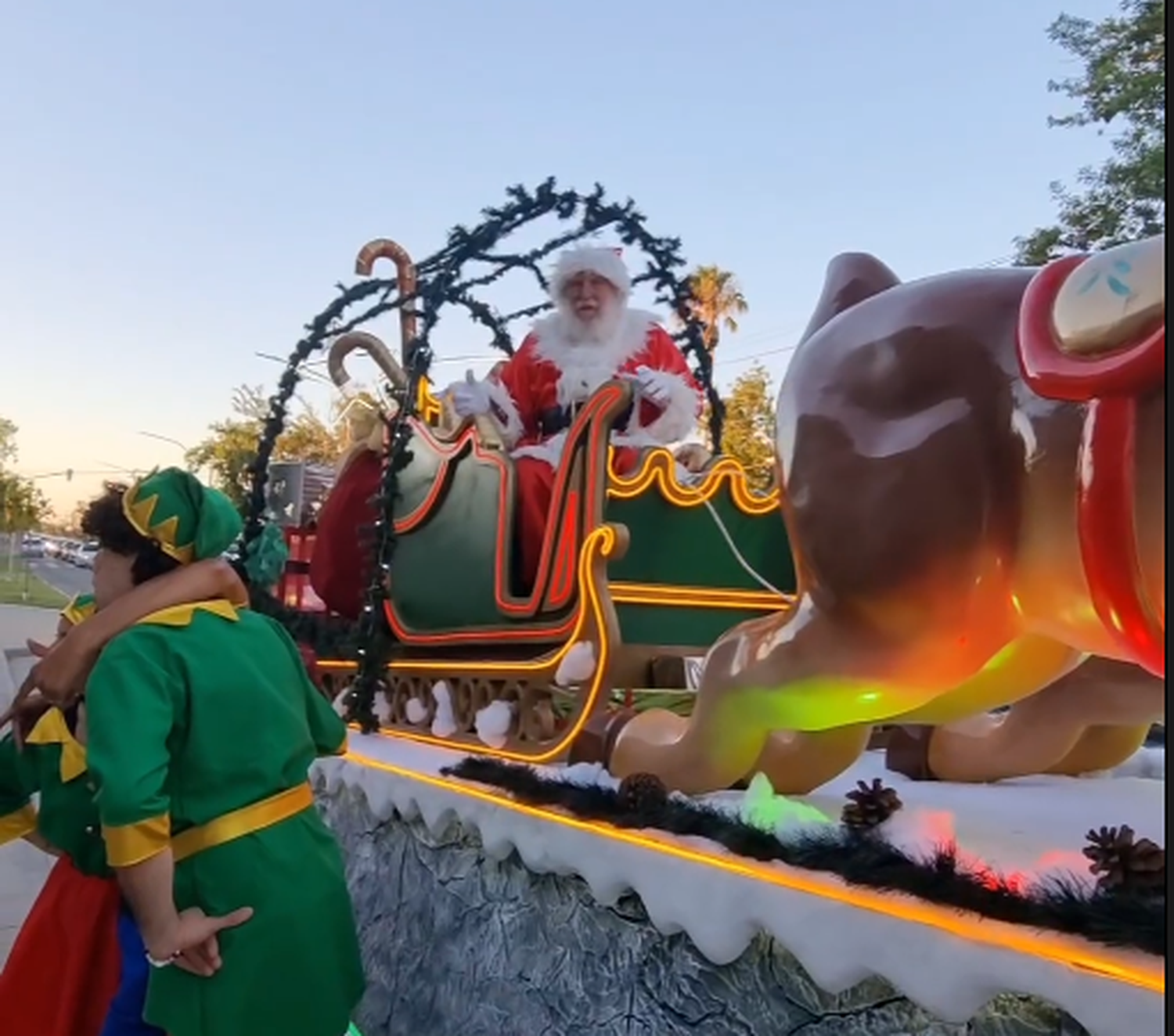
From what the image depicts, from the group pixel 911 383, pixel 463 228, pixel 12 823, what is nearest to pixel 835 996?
pixel 911 383

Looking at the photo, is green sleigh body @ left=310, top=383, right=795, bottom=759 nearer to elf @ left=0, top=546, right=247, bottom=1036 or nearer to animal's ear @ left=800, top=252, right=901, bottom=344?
animal's ear @ left=800, top=252, right=901, bottom=344

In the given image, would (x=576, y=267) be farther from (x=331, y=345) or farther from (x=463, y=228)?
(x=331, y=345)

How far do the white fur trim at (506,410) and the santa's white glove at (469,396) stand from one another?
0.03 meters

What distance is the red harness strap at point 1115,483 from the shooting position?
50.9 inches

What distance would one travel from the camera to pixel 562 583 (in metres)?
2.89

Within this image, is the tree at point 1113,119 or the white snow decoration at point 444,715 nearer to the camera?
the white snow decoration at point 444,715

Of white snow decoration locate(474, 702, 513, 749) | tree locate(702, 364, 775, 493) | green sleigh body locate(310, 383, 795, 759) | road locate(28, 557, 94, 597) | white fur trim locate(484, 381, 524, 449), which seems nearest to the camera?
green sleigh body locate(310, 383, 795, 759)

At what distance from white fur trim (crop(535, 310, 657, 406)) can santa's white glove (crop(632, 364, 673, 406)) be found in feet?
1.23

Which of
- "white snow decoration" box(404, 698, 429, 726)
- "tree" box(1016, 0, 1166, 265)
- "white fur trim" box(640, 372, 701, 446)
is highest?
"tree" box(1016, 0, 1166, 265)

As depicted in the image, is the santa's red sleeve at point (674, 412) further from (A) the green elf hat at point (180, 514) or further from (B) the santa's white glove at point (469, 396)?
(A) the green elf hat at point (180, 514)

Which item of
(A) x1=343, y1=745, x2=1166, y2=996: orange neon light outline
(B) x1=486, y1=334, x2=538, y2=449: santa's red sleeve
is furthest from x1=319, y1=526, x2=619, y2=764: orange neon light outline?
(B) x1=486, y1=334, x2=538, y2=449: santa's red sleeve

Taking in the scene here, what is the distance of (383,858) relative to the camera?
3.08 m

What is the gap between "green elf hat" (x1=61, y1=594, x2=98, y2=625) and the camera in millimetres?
1858

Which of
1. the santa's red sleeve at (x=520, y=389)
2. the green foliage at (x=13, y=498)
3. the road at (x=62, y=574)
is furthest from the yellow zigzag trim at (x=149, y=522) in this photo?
the green foliage at (x=13, y=498)
